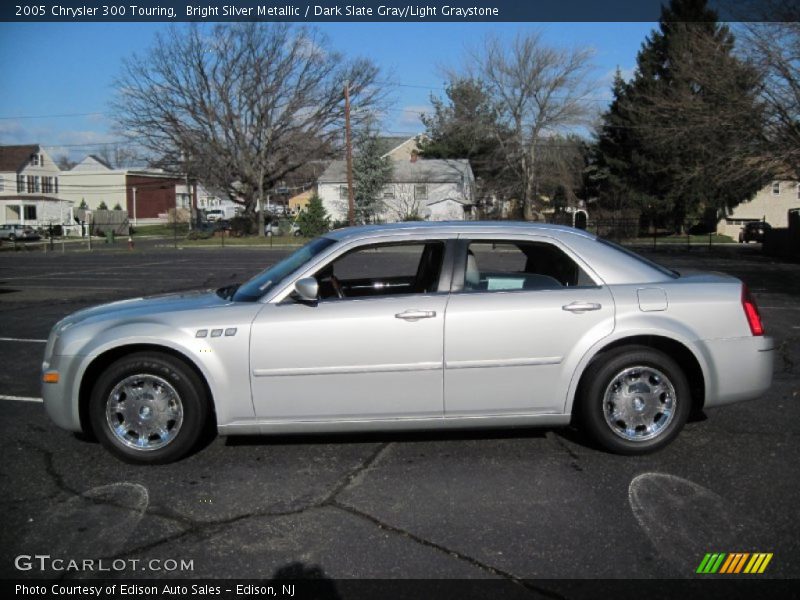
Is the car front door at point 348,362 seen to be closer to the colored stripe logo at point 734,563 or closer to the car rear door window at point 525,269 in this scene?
the car rear door window at point 525,269

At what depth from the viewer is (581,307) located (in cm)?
474

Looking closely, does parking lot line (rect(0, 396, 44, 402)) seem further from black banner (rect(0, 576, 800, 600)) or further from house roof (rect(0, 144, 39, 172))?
house roof (rect(0, 144, 39, 172))

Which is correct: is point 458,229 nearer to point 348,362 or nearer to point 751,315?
point 348,362

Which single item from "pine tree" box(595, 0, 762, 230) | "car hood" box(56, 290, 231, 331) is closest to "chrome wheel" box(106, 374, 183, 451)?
"car hood" box(56, 290, 231, 331)

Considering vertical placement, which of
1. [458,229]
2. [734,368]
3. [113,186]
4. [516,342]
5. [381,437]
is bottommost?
[381,437]

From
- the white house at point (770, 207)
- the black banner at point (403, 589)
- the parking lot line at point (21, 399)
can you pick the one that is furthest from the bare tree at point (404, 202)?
the black banner at point (403, 589)

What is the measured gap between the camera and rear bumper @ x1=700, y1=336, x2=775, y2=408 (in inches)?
190

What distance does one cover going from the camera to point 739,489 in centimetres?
428

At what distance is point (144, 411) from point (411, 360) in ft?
5.74

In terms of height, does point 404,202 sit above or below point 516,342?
above

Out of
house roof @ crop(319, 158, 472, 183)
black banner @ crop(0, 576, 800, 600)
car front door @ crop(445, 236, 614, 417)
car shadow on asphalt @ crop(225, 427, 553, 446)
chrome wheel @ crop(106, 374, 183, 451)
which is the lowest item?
black banner @ crop(0, 576, 800, 600)

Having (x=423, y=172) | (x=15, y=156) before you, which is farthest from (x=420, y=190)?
(x=15, y=156)

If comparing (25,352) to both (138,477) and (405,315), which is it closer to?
(138,477)

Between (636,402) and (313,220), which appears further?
(313,220)
